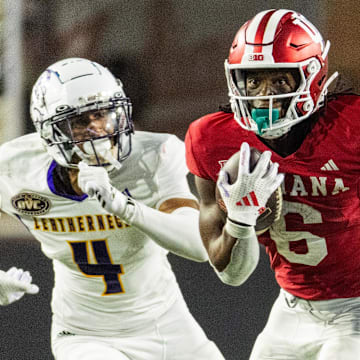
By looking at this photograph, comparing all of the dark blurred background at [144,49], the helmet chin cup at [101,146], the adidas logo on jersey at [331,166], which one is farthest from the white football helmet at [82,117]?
the dark blurred background at [144,49]

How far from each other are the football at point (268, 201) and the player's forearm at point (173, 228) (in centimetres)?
21

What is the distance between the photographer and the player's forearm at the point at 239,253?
6.26 ft

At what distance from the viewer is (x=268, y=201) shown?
Result: 1929mm

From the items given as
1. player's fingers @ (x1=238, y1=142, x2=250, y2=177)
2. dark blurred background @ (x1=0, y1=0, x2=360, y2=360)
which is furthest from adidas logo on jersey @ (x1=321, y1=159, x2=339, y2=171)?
dark blurred background @ (x1=0, y1=0, x2=360, y2=360)

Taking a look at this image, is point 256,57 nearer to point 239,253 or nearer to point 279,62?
point 279,62

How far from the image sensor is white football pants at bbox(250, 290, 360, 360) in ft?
6.39

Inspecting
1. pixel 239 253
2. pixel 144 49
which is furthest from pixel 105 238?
pixel 144 49

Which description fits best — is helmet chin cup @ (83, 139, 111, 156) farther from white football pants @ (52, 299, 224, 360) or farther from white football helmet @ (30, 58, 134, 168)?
white football pants @ (52, 299, 224, 360)

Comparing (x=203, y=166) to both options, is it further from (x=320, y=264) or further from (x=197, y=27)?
(x=197, y=27)

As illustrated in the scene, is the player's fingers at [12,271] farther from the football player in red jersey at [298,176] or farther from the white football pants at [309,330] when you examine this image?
the white football pants at [309,330]

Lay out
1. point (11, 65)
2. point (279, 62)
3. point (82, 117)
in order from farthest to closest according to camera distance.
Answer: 1. point (11, 65)
2. point (82, 117)
3. point (279, 62)

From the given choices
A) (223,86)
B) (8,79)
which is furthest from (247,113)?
(8,79)

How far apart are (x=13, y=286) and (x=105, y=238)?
0.94 feet

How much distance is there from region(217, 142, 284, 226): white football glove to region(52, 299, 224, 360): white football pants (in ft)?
1.88
